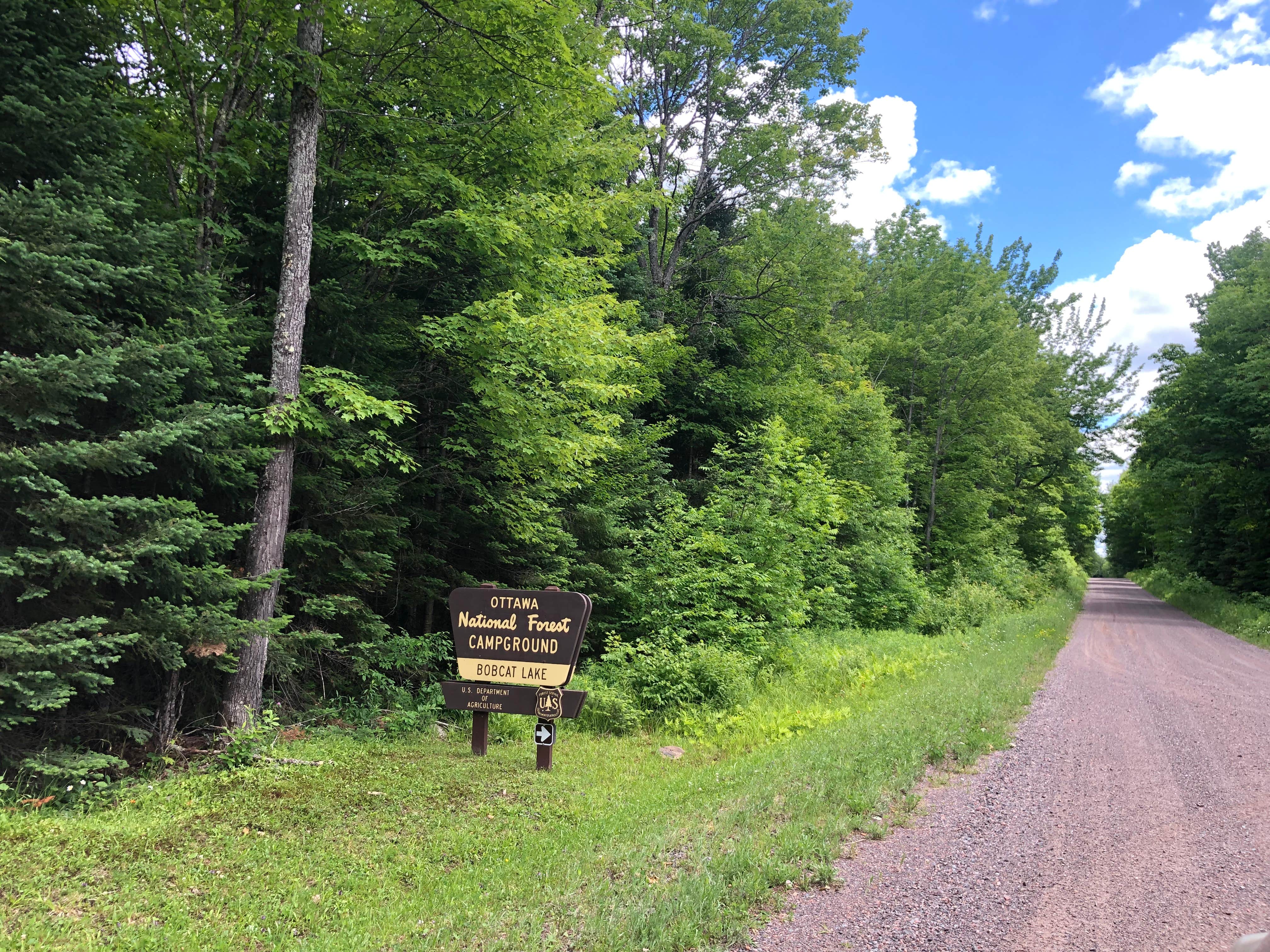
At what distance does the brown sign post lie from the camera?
6.77 meters

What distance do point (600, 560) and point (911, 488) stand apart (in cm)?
1917

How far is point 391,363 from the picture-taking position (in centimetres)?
939

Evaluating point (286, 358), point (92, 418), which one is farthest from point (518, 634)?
point (92, 418)

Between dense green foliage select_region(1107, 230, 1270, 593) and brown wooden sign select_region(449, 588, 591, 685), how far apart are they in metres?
25.0

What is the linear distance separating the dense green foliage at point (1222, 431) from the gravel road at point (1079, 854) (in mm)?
20653

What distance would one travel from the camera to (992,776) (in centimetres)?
593

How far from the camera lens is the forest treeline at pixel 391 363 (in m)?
5.11

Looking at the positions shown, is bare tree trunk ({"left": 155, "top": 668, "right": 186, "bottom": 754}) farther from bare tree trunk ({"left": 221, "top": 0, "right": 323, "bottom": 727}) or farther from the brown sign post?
the brown sign post

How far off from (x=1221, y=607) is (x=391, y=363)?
27.7m

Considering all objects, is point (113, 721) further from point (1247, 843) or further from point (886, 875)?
point (1247, 843)

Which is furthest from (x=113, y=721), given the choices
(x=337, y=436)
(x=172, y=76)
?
(x=172, y=76)

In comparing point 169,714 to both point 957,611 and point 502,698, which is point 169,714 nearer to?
point 502,698

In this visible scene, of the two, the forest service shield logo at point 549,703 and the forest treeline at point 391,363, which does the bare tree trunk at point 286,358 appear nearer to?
the forest treeline at point 391,363

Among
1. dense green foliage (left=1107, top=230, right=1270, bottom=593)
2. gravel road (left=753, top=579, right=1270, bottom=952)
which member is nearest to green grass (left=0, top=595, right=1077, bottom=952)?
gravel road (left=753, top=579, right=1270, bottom=952)
